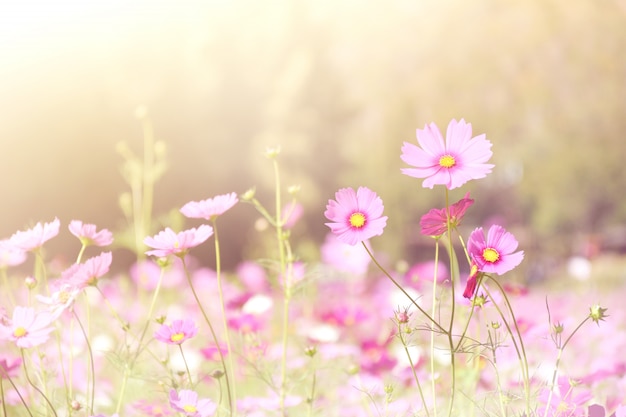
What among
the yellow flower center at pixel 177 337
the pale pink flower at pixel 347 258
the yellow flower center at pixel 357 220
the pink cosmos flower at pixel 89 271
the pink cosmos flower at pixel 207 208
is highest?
the pale pink flower at pixel 347 258

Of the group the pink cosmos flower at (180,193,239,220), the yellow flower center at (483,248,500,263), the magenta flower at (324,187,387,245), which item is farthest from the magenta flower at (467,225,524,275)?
the pink cosmos flower at (180,193,239,220)

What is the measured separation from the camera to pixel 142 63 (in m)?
7.19

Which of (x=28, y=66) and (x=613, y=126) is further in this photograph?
(x=613, y=126)

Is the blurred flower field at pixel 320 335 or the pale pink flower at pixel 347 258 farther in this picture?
the pale pink flower at pixel 347 258

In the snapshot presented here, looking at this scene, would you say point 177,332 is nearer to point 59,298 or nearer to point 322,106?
point 59,298

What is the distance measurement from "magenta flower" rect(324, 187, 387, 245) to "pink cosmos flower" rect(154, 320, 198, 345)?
250 millimetres

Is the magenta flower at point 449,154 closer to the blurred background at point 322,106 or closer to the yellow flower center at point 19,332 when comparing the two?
the yellow flower center at point 19,332

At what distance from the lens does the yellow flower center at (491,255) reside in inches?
33.0

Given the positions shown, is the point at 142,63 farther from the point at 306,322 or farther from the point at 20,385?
the point at 20,385

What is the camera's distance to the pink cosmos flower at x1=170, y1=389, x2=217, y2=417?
918 mm

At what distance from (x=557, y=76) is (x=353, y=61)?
10.2 ft

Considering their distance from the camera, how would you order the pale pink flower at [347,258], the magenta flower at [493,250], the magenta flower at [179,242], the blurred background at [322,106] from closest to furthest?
1. the magenta flower at [493,250]
2. the magenta flower at [179,242]
3. the pale pink flower at [347,258]
4. the blurred background at [322,106]

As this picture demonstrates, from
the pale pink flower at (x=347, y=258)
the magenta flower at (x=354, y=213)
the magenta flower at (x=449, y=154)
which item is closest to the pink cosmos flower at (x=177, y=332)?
the magenta flower at (x=354, y=213)

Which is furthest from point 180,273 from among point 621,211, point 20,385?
point 621,211
